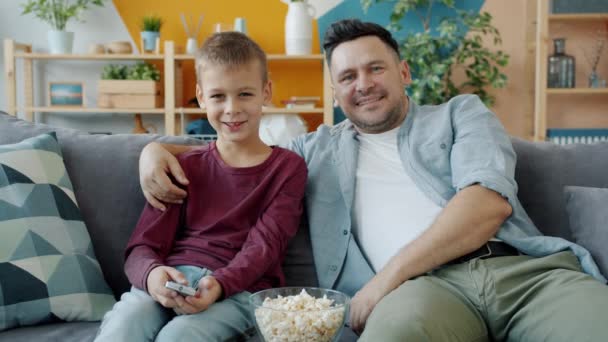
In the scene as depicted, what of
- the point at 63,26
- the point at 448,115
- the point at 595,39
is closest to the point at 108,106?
the point at 63,26

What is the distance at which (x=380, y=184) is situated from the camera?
1.63 metres

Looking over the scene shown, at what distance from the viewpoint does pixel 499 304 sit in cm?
128

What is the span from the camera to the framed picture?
4148mm

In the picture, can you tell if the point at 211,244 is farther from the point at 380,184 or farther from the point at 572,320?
the point at 572,320

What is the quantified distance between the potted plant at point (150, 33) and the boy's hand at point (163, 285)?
3054 mm

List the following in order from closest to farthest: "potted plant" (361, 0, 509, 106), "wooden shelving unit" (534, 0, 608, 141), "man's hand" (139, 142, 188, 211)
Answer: "man's hand" (139, 142, 188, 211), "potted plant" (361, 0, 509, 106), "wooden shelving unit" (534, 0, 608, 141)

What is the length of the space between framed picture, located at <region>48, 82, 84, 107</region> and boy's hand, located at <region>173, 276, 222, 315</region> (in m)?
3.23

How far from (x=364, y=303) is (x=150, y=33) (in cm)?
321

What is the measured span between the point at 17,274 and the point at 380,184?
89 cm

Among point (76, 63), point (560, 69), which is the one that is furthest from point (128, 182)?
point (560, 69)

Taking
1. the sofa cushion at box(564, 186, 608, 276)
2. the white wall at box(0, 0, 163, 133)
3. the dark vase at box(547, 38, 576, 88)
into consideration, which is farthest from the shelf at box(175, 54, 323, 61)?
the sofa cushion at box(564, 186, 608, 276)

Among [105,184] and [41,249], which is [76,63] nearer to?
[105,184]

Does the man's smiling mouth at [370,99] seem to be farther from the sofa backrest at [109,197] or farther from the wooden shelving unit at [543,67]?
the wooden shelving unit at [543,67]

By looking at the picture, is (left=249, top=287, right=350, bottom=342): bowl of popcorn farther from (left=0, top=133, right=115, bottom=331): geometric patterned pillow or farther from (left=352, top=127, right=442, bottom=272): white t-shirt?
(left=0, top=133, right=115, bottom=331): geometric patterned pillow
